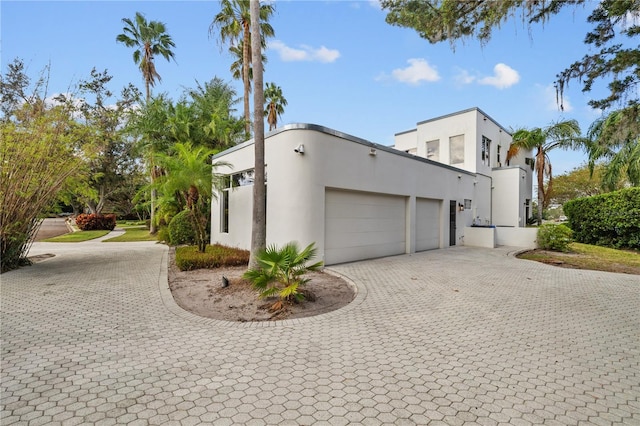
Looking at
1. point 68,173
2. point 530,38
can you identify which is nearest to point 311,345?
point 530,38

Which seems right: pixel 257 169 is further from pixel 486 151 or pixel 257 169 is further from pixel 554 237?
pixel 486 151

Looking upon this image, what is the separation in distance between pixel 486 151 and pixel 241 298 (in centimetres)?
1784

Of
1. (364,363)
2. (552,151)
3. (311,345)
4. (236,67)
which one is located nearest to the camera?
(364,363)

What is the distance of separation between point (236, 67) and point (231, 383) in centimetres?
2272

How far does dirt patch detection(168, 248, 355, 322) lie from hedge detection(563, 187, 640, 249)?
1454cm

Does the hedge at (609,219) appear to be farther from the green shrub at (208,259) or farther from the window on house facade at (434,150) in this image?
the green shrub at (208,259)

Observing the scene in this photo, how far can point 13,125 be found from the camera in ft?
26.4

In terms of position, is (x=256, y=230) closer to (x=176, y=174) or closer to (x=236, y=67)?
(x=176, y=174)

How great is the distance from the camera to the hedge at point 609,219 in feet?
42.7

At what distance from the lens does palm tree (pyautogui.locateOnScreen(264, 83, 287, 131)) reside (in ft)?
78.7

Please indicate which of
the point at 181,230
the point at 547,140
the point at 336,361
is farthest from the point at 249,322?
the point at 547,140

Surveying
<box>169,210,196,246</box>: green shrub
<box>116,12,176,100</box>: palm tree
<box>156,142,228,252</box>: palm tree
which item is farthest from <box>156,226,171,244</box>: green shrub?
<box>116,12,176,100</box>: palm tree

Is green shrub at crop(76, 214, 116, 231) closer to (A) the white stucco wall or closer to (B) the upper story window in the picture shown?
(A) the white stucco wall

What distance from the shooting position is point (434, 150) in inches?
733
